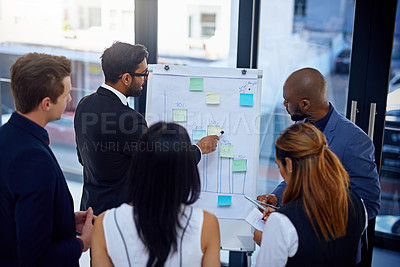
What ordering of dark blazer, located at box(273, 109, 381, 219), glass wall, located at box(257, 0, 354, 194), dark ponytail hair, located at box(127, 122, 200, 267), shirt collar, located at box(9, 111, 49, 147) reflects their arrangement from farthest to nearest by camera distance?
glass wall, located at box(257, 0, 354, 194) < dark blazer, located at box(273, 109, 381, 219) < shirt collar, located at box(9, 111, 49, 147) < dark ponytail hair, located at box(127, 122, 200, 267)

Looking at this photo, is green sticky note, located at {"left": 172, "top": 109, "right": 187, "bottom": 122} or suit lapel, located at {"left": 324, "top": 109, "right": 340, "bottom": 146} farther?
green sticky note, located at {"left": 172, "top": 109, "right": 187, "bottom": 122}

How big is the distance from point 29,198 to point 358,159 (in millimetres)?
1514

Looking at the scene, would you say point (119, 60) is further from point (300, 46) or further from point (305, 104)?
point (300, 46)

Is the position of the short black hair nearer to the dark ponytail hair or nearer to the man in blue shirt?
the man in blue shirt

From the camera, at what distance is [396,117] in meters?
2.61

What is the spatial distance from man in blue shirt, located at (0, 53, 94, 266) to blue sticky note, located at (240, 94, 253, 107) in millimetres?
1215

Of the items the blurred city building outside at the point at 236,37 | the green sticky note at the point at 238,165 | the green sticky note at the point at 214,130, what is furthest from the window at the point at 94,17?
the green sticky note at the point at 238,165

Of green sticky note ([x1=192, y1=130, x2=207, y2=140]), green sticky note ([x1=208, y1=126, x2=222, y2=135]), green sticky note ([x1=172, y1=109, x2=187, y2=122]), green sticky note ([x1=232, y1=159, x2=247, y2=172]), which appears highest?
green sticky note ([x1=172, y1=109, x2=187, y2=122])

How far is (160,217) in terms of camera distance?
1161mm

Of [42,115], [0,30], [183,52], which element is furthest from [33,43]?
[42,115]

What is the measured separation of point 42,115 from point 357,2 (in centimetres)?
212

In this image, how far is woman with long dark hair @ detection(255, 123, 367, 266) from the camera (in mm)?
1244

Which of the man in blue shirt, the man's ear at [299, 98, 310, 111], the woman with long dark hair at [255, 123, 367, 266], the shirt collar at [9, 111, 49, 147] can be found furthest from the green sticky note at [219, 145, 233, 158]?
the shirt collar at [9, 111, 49, 147]

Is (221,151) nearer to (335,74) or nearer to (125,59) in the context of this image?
(125,59)
